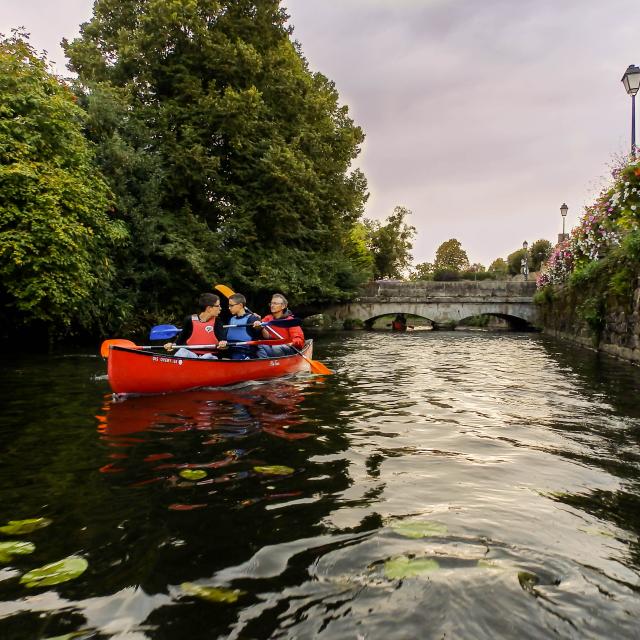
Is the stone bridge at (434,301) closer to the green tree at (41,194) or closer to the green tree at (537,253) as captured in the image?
the green tree at (537,253)

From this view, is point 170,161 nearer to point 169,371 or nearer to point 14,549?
point 169,371

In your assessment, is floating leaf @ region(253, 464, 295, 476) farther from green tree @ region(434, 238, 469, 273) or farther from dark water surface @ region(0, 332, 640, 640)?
green tree @ region(434, 238, 469, 273)

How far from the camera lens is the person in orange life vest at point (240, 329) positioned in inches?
364

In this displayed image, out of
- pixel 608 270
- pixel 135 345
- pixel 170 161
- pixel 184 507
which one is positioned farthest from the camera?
pixel 170 161

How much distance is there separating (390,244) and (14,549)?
52561 millimetres

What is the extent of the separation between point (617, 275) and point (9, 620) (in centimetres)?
1320

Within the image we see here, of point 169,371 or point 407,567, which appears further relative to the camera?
point 169,371

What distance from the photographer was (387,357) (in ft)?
46.9

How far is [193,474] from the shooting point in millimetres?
4035

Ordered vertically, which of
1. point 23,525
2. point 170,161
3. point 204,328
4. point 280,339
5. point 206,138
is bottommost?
point 23,525

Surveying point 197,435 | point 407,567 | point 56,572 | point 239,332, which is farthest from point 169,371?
point 407,567

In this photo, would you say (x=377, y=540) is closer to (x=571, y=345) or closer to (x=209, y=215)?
(x=571, y=345)

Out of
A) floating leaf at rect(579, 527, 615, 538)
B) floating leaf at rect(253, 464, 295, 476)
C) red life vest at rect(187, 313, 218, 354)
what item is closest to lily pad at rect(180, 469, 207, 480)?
floating leaf at rect(253, 464, 295, 476)

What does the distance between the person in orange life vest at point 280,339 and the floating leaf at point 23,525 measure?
6.40 metres
